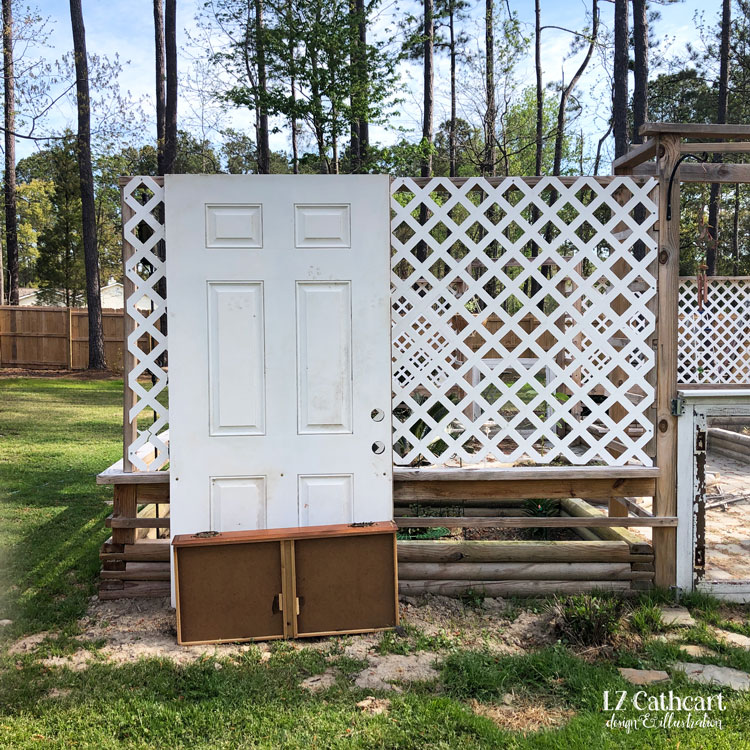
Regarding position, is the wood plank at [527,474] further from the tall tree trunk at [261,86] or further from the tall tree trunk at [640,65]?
the tall tree trunk at [261,86]

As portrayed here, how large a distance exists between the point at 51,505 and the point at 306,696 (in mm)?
3588

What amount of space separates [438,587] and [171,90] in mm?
13124

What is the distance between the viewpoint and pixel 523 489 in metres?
3.35

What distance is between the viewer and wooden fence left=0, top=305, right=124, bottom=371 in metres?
16.0

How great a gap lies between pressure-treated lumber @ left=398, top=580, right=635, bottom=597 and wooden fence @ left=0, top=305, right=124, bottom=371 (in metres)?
14.1

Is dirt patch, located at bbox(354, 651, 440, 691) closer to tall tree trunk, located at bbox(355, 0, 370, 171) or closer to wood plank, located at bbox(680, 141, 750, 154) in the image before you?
wood plank, located at bbox(680, 141, 750, 154)

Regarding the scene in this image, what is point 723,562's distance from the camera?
3.79m

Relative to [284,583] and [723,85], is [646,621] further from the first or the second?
[723,85]

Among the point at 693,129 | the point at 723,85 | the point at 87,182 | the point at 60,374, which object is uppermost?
the point at 723,85

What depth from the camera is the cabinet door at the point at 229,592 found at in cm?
283

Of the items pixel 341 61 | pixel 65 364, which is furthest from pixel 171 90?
pixel 65 364

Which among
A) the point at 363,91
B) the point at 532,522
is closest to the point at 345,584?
the point at 532,522

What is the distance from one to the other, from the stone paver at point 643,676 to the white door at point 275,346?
4.24ft

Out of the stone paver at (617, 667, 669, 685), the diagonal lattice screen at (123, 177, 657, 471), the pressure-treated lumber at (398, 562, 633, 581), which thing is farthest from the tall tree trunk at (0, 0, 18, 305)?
the stone paver at (617, 667, 669, 685)
